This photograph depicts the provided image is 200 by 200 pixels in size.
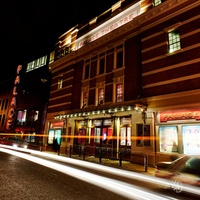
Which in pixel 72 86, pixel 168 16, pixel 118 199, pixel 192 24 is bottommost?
pixel 118 199

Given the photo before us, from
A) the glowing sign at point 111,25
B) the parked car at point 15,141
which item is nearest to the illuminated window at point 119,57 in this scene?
the glowing sign at point 111,25

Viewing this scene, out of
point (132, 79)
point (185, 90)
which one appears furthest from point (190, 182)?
point (132, 79)

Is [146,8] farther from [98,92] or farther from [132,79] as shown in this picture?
[98,92]

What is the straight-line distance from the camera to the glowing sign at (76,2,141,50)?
56.2 feet

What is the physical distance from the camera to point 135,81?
15.6 meters

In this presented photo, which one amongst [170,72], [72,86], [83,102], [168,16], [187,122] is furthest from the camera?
[72,86]

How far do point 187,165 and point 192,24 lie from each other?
35.9ft

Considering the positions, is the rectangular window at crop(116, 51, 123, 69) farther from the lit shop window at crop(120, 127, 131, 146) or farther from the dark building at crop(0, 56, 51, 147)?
the dark building at crop(0, 56, 51, 147)

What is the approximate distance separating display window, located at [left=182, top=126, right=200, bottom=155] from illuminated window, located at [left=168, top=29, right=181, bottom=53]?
6.08 m

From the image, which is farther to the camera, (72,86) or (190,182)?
(72,86)

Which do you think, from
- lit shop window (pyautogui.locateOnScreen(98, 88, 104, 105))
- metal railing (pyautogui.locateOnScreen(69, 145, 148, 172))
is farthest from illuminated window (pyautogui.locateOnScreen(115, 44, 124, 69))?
metal railing (pyautogui.locateOnScreen(69, 145, 148, 172))

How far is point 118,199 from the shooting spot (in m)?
5.11

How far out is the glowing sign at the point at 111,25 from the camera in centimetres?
1712

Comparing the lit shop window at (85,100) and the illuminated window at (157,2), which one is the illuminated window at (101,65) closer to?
the lit shop window at (85,100)
